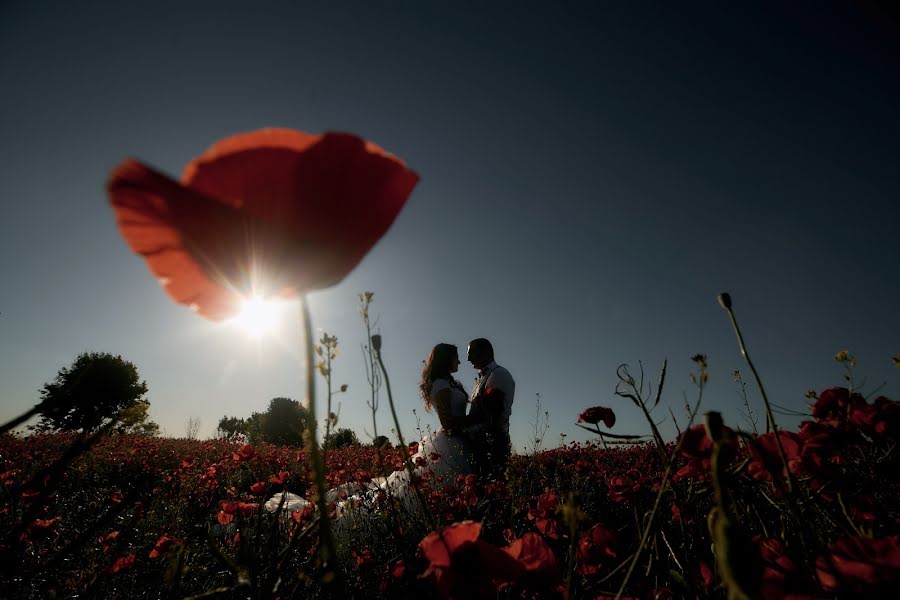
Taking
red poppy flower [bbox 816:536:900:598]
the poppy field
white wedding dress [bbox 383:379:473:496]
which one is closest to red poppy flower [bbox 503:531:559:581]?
the poppy field

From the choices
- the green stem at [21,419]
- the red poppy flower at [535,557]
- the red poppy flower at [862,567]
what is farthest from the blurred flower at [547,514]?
the green stem at [21,419]

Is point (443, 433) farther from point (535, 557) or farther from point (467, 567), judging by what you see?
point (467, 567)

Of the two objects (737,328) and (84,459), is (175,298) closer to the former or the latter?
(737,328)

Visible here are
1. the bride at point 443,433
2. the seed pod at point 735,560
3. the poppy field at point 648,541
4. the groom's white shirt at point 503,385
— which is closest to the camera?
the seed pod at point 735,560

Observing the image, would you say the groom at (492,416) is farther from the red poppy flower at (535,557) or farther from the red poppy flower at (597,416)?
the red poppy flower at (535,557)

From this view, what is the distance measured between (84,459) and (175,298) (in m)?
10.9

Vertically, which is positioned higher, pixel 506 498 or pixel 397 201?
pixel 397 201

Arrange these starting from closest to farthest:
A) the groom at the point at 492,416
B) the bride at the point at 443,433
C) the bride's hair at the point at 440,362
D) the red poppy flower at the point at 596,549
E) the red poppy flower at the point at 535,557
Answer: the red poppy flower at the point at 535,557, the red poppy flower at the point at 596,549, the bride at the point at 443,433, the groom at the point at 492,416, the bride's hair at the point at 440,362

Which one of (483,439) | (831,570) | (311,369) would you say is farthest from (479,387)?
(311,369)

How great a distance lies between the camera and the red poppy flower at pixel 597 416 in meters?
1.54

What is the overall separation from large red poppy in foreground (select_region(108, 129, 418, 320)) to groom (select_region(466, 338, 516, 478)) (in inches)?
163

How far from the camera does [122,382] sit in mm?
24438

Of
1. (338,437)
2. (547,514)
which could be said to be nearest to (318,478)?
(547,514)

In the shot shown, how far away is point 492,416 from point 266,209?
4.50 metres
